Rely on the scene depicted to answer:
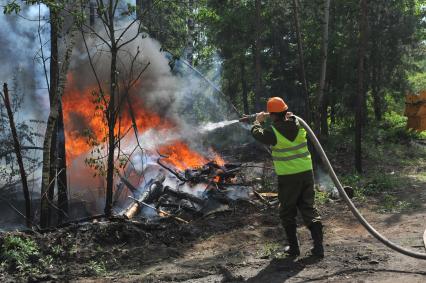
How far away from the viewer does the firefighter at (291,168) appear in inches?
227

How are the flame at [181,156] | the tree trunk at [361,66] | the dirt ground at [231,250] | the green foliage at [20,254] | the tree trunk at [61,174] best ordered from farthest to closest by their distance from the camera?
1. the tree trunk at [361,66]
2. the flame at [181,156]
3. the tree trunk at [61,174]
4. the green foliage at [20,254]
5. the dirt ground at [231,250]

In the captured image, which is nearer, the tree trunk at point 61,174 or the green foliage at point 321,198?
the tree trunk at point 61,174

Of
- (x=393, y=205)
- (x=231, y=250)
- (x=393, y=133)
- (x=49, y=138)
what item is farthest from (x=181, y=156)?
(x=393, y=133)

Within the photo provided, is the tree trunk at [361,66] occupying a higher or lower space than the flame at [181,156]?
higher

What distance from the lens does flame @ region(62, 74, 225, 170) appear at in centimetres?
1191

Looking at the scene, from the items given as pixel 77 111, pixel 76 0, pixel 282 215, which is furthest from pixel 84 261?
pixel 77 111

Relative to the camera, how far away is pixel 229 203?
8.98m

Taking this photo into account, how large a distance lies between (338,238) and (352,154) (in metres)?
11.8

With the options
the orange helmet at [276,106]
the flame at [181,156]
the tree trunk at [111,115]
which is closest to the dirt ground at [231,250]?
the tree trunk at [111,115]

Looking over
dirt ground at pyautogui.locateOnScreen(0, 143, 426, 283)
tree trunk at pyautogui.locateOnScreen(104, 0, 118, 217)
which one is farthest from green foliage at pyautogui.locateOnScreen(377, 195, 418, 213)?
tree trunk at pyautogui.locateOnScreen(104, 0, 118, 217)

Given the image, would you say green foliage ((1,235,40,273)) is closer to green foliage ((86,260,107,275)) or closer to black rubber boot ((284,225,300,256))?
green foliage ((86,260,107,275))

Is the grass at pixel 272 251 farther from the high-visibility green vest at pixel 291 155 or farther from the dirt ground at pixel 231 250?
the high-visibility green vest at pixel 291 155

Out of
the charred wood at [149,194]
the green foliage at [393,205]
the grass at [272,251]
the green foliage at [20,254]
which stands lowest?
the green foliage at [393,205]

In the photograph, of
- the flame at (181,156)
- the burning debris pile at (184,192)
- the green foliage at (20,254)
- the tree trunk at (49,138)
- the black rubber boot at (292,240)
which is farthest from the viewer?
the flame at (181,156)
